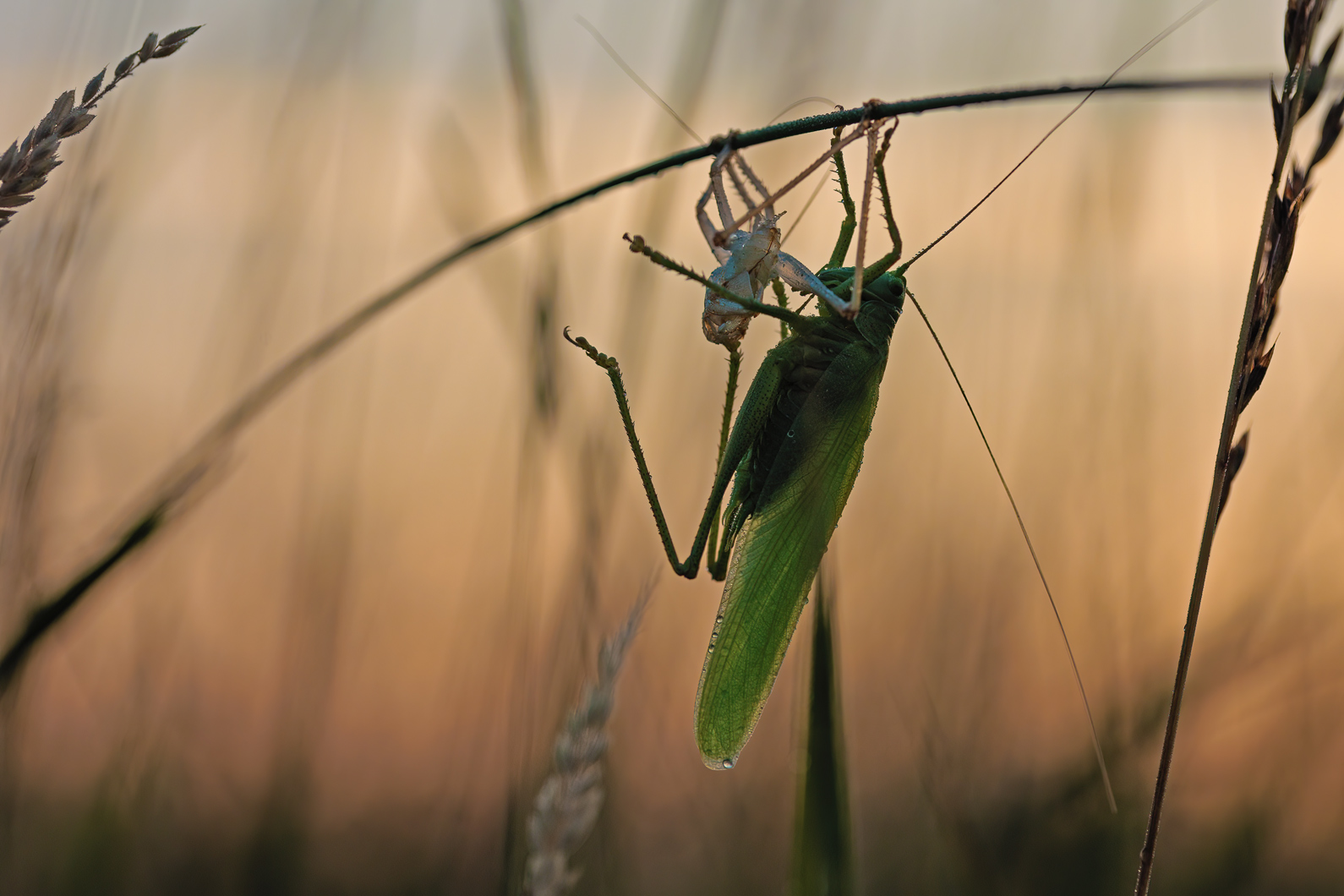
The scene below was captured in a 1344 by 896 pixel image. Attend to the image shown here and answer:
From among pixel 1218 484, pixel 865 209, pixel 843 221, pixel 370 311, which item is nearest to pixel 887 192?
pixel 843 221

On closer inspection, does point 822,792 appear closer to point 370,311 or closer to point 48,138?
point 370,311

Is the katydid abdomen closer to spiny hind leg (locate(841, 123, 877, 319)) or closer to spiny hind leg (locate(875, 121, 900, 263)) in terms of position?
spiny hind leg (locate(875, 121, 900, 263))

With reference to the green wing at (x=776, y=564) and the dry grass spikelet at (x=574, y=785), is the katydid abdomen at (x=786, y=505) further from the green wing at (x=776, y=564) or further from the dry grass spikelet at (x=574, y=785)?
the dry grass spikelet at (x=574, y=785)

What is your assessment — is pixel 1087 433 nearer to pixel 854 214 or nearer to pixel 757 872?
pixel 854 214

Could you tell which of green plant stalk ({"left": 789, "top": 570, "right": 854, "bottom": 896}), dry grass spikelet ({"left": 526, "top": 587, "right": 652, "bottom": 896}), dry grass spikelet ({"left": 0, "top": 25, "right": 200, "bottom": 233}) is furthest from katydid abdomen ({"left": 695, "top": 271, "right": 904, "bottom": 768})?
dry grass spikelet ({"left": 0, "top": 25, "right": 200, "bottom": 233})

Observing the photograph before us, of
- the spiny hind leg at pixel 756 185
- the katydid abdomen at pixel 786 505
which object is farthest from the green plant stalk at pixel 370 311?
the katydid abdomen at pixel 786 505
